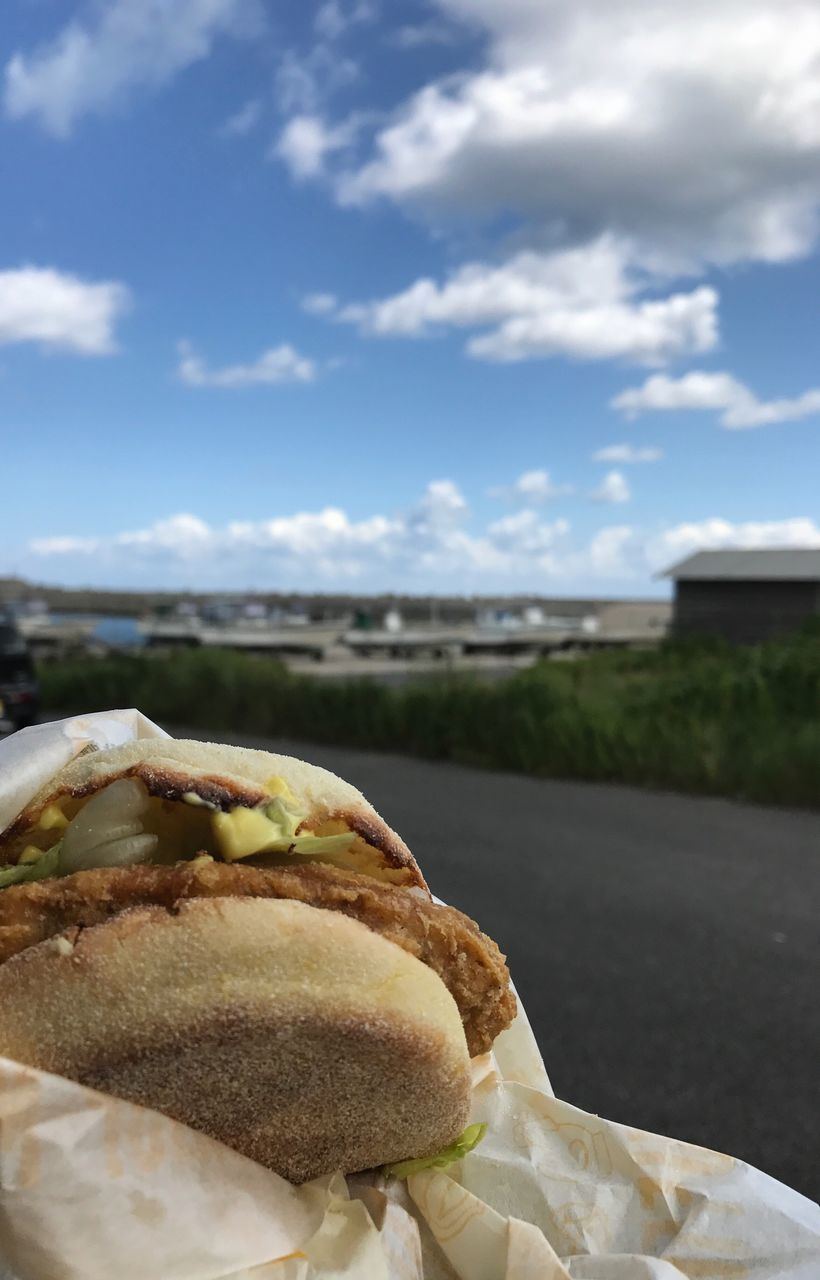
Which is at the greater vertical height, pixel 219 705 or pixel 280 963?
pixel 280 963

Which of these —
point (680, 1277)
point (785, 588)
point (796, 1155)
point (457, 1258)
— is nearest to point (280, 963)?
point (457, 1258)

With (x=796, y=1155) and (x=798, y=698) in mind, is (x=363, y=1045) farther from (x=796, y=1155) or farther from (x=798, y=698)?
(x=798, y=698)

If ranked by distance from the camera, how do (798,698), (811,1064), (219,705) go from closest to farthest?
(811,1064) → (798,698) → (219,705)

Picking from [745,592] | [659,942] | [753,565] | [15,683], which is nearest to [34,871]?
[659,942]

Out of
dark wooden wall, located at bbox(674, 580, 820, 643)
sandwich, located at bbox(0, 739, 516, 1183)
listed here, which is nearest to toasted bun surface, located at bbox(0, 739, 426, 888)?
sandwich, located at bbox(0, 739, 516, 1183)

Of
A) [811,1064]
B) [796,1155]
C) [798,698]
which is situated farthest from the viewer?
[798,698]

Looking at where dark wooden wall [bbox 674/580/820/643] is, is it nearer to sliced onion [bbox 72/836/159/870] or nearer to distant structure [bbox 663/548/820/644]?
distant structure [bbox 663/548/820/644]

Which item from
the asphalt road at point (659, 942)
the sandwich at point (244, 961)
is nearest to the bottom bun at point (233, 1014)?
the sandwich at point (244, 961)
